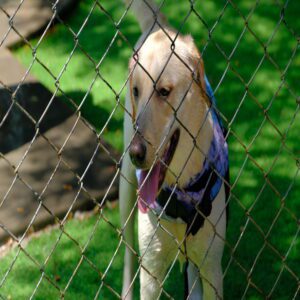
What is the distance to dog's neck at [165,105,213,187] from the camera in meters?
2.95

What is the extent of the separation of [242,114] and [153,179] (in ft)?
8.32

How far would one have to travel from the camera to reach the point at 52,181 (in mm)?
4625

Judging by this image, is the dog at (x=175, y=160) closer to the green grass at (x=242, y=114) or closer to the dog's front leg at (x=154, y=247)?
the dog's front leg at (x=154, y=247)

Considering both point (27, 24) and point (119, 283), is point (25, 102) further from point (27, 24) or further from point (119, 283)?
point (119, 283)

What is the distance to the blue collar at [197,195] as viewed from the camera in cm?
301

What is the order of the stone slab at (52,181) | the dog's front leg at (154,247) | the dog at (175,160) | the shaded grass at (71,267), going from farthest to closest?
1. the stone slab at (52,181)
2. the shaded grass at (71,267)
3. the dog's front leg at (154,247)
4. the dog at (175,160)

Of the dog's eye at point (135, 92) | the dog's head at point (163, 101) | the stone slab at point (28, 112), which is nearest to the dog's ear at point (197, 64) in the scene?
the dog's head at point (163, 101)

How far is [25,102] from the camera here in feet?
17.3

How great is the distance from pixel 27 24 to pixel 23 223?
2.61 m

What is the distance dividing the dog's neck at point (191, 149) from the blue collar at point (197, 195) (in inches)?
0.9

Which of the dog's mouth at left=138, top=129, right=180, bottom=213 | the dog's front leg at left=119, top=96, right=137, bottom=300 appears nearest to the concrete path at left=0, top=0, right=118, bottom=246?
the dog's front leg at left=119, top=96, right=137, bottom=300

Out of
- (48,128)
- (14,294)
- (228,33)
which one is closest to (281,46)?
(228,33)

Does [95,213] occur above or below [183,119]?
below

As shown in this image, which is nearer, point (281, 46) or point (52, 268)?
point (52, 268)
